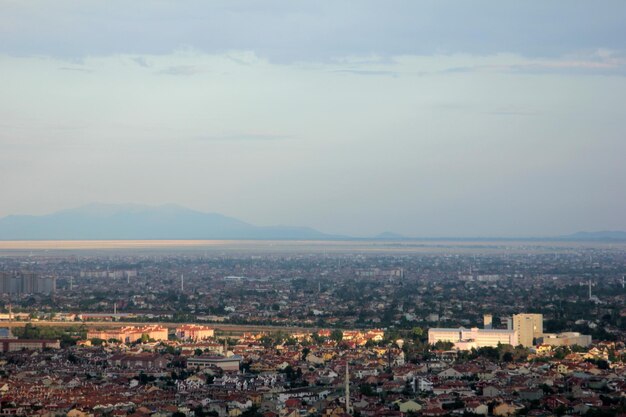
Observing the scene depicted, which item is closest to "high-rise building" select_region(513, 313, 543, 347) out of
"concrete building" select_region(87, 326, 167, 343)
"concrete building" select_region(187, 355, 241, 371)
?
"concrete building" select_region(187, 355, 241, 371)

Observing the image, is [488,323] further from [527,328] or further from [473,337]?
[473,337]

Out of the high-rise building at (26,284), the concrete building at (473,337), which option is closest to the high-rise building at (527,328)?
the concrete building at (473,337)

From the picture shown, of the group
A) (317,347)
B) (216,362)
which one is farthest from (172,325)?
(216,362)

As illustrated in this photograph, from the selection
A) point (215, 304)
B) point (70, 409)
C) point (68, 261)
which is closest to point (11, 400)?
point (70, 409)

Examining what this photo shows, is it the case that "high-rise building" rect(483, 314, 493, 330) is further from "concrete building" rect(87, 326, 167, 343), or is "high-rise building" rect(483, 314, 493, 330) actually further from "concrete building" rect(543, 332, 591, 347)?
"concrete building" rect(87, 326, 167, 343)

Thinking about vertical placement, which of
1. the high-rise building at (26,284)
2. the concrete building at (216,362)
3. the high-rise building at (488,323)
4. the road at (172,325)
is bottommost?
the concrete building at (216,362)

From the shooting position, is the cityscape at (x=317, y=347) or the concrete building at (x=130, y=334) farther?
the concrete building at (x=130, y=334)

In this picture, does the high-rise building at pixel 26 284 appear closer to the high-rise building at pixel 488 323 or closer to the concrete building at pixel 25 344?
the high-rise building at pixel 488 323

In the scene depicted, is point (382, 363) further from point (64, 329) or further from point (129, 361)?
point (64, 329)
